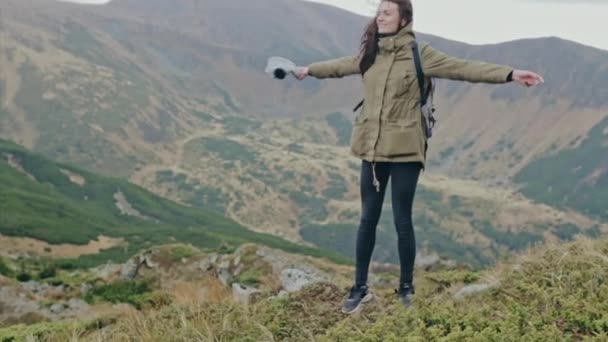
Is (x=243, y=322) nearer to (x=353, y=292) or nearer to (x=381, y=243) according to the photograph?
(x=353, y=292)

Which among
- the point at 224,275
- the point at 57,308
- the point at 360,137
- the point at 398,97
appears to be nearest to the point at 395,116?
the point at 398,97

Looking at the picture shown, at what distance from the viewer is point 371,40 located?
6.93 m

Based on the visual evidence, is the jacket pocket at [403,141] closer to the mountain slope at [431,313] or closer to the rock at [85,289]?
the mountain slope at [431,313]

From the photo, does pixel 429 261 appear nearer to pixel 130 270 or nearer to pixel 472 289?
pixel 130 270

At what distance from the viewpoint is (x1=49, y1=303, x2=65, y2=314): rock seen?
1871 centimetres

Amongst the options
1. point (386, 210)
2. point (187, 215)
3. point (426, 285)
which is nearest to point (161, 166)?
point (187, 215)

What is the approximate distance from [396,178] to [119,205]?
5662 inches

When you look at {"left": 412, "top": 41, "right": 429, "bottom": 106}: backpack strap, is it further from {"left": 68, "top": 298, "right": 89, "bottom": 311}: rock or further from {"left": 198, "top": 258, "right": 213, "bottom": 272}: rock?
{"left": 198, "top": 258, "right": 213, "bottom": 272}: rock

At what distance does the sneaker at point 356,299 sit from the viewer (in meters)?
6.95

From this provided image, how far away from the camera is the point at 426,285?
8.21 m

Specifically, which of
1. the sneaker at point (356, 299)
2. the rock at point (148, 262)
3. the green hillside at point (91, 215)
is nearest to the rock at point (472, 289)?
the sneaker at point (356, 299)

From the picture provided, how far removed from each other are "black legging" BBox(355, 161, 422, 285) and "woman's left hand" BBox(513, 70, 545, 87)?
1.22m

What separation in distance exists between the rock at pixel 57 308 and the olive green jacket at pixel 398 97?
14301 millimetres

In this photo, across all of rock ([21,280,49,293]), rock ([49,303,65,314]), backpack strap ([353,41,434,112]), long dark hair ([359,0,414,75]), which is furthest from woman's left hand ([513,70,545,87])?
rock ([21,280,49,293])
